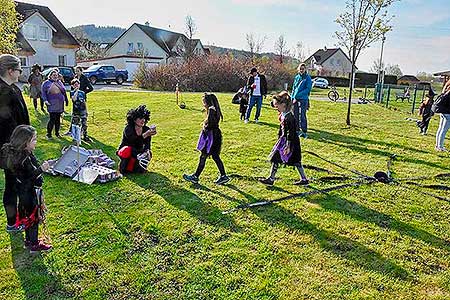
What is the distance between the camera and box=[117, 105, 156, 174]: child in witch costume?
638cm

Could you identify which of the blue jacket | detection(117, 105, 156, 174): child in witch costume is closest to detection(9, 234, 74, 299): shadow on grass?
detection(117, 105, 156, 174): child in witch costume

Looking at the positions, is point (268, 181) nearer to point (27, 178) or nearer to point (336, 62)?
point (27, 178)

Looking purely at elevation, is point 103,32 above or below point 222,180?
above

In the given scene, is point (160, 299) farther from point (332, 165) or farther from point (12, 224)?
point (332, 165)

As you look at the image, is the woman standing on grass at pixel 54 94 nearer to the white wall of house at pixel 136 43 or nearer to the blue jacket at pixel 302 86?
the blue jacket at pixel 302 86

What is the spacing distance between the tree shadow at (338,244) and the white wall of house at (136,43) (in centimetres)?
4813

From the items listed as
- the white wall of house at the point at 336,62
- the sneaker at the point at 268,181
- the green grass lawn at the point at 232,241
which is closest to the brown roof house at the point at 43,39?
the green grass lawn at the point at 232,241

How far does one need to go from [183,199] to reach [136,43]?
51111 millimetres

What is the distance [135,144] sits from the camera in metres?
6.46

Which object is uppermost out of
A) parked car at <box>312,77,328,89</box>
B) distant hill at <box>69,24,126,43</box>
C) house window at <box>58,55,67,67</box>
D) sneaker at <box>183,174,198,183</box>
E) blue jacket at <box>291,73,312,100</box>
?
distant hill at <box>69,24,126,43</box>

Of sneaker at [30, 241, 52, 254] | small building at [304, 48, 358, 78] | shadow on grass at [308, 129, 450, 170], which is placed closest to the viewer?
sneaker at [30, 241, 52, 254]

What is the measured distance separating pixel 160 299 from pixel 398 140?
29.0 feet

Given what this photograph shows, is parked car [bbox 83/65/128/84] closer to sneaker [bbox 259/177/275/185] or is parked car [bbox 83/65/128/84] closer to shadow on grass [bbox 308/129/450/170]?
shadow on grass [bbox 308/129/450/170]

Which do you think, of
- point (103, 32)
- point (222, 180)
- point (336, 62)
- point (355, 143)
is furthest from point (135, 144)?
point (103, 32)
